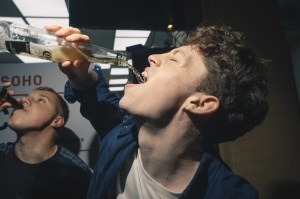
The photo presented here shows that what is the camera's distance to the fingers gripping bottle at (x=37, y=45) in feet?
3.32

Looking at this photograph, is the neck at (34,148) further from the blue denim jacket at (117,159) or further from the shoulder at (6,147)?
the blue denim jacket at (117,159)

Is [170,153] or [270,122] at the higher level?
[170,153]

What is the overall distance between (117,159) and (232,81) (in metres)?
0.73

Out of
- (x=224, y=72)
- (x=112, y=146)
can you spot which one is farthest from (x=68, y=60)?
(x=224, y=72)

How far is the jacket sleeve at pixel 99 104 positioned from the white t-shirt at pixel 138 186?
314mm

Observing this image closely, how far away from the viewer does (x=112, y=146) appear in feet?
3.90

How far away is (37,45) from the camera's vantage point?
1028 mm

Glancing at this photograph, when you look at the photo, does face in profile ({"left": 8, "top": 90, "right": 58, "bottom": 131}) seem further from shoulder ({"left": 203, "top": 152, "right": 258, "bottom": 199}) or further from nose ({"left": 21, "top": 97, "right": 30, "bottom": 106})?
shoulder ({"left": 203, "top": 152, "right": 258, "bottom": 199})

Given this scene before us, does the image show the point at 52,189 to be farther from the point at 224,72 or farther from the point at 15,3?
the point at 15,3

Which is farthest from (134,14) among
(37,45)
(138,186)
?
(138,186)

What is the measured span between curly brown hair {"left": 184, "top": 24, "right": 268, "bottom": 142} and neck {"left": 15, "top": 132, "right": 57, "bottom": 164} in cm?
132

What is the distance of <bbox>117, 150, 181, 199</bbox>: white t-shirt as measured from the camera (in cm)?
105

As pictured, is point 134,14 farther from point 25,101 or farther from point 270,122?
point 270,122

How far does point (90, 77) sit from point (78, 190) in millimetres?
927
